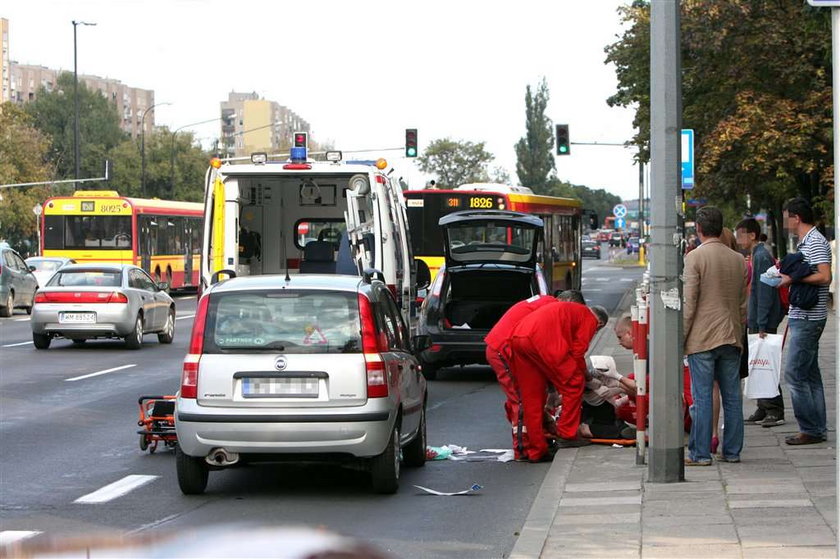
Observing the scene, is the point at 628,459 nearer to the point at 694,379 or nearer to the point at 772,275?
the point at 694,379

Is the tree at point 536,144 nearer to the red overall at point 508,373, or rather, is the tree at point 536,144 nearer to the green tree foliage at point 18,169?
the green tree foliage at point 18,169

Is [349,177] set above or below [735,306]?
above

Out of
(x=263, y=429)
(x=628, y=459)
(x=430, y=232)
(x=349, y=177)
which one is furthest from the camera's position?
(x=430, y=232)

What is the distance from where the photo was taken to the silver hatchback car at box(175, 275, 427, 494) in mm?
9531

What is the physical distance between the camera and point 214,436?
31.3 ft

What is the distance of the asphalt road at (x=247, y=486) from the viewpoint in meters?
8.66

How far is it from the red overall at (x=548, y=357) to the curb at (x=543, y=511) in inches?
16.3

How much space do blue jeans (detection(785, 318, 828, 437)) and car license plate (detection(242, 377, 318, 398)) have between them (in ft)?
13.0

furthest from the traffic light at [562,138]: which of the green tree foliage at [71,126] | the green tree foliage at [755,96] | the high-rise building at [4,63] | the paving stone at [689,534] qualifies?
the high-rise building at [4,63]

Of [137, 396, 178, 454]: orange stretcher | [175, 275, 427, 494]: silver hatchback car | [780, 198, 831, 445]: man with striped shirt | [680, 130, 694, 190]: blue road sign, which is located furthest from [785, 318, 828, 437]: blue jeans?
[680, 130, 694, 190]: blue road sign

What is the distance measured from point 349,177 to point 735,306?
23.0ft

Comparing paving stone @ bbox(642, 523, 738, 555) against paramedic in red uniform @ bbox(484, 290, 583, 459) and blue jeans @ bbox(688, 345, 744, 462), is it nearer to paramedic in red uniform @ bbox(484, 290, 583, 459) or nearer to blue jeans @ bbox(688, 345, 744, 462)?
blue jeans @ bbox(688, 345, 744, 462)

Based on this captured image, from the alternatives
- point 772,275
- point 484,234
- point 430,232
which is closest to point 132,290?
point 484,234

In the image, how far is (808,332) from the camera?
36.6 ft
